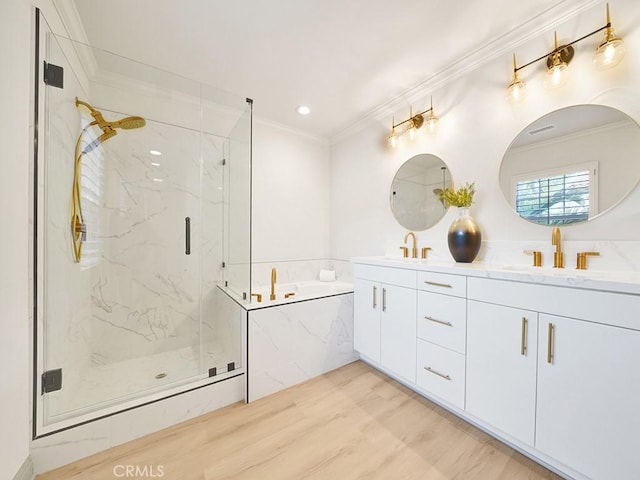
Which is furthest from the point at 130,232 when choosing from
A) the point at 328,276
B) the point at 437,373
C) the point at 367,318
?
the point at 437,373

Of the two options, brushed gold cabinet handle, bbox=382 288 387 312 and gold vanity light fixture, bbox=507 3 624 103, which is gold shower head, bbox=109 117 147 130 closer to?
brushed gold cabinet handle, bbox=382 288 387 312

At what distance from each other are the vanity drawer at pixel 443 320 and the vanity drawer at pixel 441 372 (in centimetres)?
5

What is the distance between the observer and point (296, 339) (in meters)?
2.11

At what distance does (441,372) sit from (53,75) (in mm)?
2976

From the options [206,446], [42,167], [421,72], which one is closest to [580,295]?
[421,72]

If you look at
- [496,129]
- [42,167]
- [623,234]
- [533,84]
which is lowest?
[623,234]

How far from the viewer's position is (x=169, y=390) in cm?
168

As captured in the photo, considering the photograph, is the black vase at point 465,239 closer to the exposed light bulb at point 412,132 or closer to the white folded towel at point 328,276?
the exposed light bulb at point 412,132

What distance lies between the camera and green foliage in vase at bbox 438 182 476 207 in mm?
1874

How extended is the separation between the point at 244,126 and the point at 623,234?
274cm

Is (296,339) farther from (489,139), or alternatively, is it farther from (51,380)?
(489,139)

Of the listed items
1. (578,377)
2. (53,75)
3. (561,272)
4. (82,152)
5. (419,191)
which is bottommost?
(578,377)

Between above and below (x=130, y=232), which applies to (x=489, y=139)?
above

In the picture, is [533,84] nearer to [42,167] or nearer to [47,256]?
[42,167]
